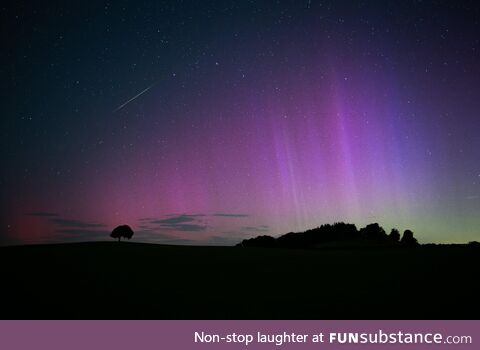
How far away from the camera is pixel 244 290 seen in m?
13.4

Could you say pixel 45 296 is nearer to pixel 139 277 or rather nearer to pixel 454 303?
pixel 139 277

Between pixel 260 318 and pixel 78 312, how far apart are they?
6106mm

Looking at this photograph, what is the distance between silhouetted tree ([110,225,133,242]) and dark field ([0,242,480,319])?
92.5 feet

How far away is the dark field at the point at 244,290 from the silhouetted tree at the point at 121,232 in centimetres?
2818

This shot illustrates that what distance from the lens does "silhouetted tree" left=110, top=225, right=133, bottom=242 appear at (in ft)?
156

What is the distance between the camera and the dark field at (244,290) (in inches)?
431

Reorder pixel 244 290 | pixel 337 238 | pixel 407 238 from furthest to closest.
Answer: pixel 337 238, pixel 407 238, pixel 244 290

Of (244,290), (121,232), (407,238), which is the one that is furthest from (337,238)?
(244,290)

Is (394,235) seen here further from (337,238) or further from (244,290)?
(244,290)

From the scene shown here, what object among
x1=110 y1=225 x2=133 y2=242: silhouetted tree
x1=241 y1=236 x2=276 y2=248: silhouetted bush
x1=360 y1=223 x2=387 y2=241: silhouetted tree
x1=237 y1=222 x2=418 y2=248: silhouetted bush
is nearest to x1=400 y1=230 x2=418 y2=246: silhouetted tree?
x1=237 y1=222 x2=418 y2=248: silhouetted bush

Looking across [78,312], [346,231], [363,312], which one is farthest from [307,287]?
[346,231]

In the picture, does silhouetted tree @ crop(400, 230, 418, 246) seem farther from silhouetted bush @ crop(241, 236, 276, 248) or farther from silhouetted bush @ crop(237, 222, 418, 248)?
silhouetted bush @ crop(241, 236, 276, 248)

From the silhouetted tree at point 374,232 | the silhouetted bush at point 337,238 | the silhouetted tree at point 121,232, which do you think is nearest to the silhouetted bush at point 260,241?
the silhouetted bush at point 337,238

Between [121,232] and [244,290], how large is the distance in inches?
1520
